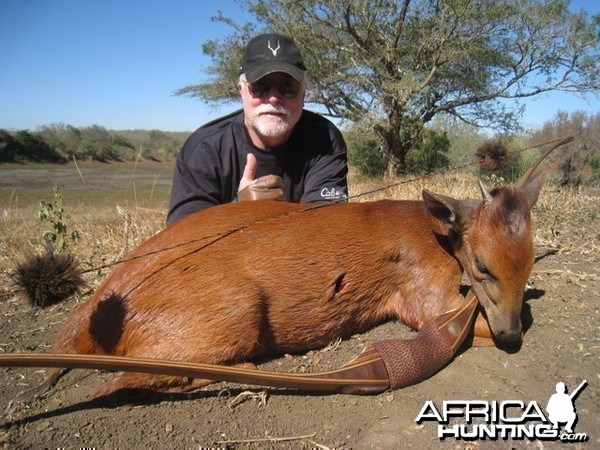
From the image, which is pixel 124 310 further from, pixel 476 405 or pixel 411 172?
pixel 411 172

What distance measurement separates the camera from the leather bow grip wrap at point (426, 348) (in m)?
2.74

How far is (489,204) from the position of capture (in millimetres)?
3104

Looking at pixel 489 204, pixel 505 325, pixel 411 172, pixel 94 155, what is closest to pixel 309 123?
pixel 489 204

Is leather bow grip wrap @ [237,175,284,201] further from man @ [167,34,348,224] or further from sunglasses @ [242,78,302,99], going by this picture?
sunglasses @ [242,78,302,99]

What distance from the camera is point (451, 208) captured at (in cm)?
313

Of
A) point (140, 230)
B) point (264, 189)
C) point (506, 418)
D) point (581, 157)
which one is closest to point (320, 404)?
point (506, 418)

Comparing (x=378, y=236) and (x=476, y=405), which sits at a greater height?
(x=378, y=236)

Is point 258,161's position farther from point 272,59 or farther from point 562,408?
point 562,408

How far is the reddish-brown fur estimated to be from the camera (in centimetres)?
274

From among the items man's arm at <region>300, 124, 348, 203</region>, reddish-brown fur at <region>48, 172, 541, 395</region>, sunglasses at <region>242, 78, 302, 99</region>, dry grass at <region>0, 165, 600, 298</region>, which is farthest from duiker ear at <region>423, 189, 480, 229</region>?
sunglasses at <region>242, 78, 302, 99</region>

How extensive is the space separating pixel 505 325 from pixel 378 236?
41.4 inches

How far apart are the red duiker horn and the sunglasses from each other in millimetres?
2762

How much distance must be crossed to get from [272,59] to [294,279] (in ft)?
8.24

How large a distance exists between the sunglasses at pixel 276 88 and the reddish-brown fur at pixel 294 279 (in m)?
1.67
